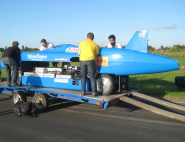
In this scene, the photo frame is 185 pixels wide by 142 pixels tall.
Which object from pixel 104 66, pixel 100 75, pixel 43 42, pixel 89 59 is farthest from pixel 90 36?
pixel 43 42

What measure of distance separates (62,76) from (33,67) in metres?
1.89

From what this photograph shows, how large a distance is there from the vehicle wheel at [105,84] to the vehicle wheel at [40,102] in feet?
5.36

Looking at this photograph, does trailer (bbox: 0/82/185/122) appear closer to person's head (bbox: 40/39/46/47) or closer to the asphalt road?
the asphalt road

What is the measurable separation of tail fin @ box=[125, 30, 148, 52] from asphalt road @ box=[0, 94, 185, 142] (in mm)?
2360

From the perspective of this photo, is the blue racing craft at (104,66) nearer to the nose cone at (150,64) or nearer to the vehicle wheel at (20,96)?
the nose cone at (150,64)

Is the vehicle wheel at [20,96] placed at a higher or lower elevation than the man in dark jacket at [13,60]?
lower

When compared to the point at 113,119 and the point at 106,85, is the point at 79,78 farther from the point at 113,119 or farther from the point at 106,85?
the point at 113,119

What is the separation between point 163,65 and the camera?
5.52m

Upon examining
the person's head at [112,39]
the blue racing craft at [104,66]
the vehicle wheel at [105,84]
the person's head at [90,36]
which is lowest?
the vehicle wheel at [105,84]

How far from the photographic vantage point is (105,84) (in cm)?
599

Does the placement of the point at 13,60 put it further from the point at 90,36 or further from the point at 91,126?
the point at 91,126

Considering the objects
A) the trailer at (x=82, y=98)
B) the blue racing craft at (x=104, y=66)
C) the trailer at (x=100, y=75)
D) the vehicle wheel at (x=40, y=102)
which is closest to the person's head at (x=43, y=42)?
the blue racing craft at (x=104, y=66)

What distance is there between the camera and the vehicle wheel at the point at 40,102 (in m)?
6.20

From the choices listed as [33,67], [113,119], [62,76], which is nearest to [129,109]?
[113,119]
